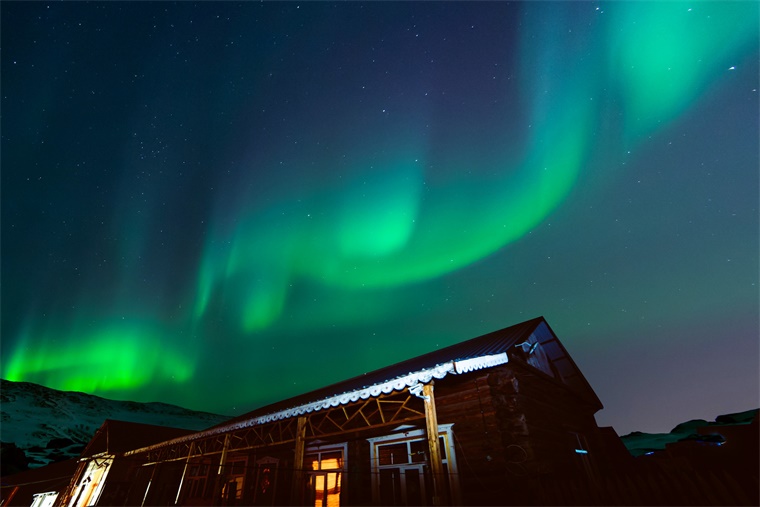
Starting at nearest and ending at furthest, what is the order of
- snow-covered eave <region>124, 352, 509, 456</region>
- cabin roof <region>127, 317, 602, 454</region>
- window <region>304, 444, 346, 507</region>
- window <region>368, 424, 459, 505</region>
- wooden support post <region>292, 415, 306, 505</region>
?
snow-covered eave <region>124, 352, 509, 456</region>, cabin roof <region>127, 317, 602, 454</region>, wooden support post <region>292, 415, 306, 505</region>, window <region>368, 424, 459, 505</region>, window <region>304, 444, 346, 507</region>

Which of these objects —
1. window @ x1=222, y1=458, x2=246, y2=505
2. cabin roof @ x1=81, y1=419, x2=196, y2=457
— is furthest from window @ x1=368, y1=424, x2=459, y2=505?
cabin roof @ x1=81, y1=419, x2=196, y2=457

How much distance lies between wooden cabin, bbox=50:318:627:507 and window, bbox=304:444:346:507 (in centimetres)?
5

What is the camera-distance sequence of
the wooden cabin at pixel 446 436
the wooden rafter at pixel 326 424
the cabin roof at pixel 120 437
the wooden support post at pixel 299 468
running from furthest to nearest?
the cabin roof at pixel 120 437 → the wooden support post at pixel 299 468 → the wooden rafter at pixel 326 424 → the wooden cabin at pixel 446 436

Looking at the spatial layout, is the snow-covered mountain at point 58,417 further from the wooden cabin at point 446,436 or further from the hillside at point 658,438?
the hillside at point 658,438

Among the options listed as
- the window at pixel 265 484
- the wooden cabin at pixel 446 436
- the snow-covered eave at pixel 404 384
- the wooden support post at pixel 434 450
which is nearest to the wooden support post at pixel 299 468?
the wooden cabin at pixel 446 436

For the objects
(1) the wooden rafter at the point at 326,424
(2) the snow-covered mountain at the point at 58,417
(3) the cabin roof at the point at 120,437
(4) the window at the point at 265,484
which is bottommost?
(4) the window at the point at 265,484

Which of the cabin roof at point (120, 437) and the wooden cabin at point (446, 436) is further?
the cabin roof at point (120, 437)

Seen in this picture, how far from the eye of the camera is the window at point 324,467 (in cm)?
1256

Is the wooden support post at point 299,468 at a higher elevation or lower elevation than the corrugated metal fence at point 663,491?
higher

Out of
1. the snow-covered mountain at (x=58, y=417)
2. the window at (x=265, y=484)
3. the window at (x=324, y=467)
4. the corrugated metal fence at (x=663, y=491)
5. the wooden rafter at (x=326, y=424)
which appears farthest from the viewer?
the snow-covered mountain at (x=58, y=417)

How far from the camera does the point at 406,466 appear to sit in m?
10.5

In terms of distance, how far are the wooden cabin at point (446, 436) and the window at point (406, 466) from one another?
29 mm

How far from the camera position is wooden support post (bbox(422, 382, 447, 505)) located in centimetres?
749

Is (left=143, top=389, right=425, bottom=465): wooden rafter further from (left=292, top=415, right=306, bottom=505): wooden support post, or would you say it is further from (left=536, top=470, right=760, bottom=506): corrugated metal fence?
(left=536, top=470, right=760, bottom=506): corrugated metal fence
